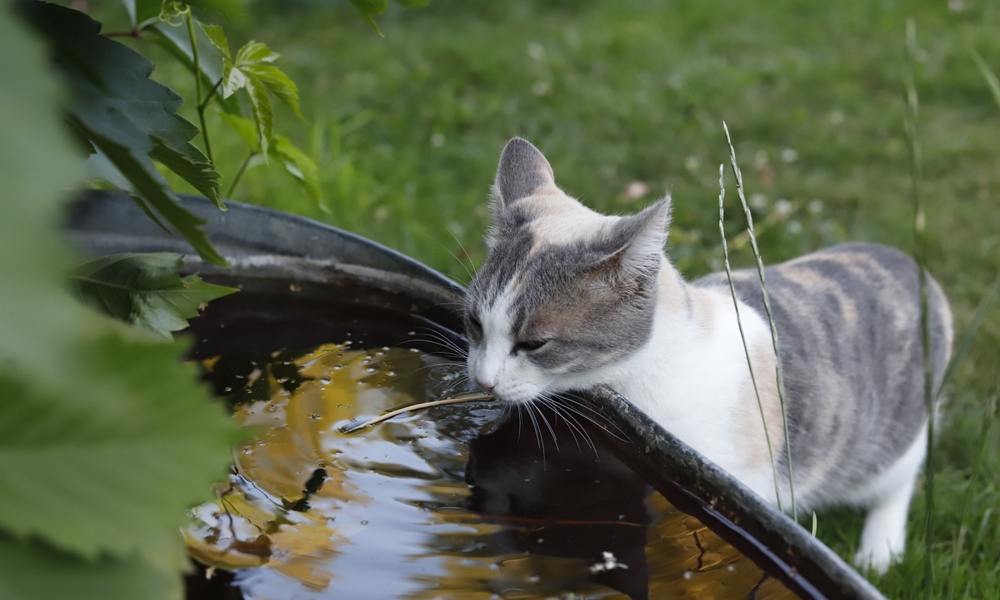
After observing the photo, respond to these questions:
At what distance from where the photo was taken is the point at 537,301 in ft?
6.62

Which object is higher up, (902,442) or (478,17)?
(478,17)

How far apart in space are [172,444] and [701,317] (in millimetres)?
1757

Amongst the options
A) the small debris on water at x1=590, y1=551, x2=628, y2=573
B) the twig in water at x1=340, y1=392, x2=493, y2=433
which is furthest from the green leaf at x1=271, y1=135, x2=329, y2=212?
the small debris on water at x1=590, y1=551, x2=628, y2=573

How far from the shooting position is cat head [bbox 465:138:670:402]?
6.47 feet

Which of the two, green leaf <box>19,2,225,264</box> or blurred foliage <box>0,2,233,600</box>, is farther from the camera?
green leaf <box>19,2,225,264</box>

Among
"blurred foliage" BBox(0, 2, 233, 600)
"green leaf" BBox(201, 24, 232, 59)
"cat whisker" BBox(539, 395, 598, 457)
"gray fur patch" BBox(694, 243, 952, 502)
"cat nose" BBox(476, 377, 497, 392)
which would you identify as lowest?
"gray fur patch" BBox(694, 243, 952, 502)

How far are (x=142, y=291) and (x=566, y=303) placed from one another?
108cm

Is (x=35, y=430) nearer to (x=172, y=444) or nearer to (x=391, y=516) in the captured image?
(x=172, y=444)

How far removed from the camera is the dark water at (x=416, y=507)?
1.23 metres

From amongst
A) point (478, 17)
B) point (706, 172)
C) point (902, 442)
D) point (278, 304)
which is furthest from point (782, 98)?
point (278, 304)

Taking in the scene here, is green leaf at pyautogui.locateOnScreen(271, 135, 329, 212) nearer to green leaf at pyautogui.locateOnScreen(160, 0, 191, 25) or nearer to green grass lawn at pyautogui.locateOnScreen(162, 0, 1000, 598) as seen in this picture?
green leaf at pyautogui.locateOnScreen(160, 0, 191, 25)

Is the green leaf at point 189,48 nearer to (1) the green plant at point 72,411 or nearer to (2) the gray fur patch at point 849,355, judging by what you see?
(1) the green plant at point 72,411

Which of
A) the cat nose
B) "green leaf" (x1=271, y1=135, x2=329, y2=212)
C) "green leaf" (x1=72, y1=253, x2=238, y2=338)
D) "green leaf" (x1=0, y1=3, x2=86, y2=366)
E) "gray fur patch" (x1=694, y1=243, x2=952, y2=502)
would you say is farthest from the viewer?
"gray fur patch" (x1=694, y1=243, x2=952, y2=502)

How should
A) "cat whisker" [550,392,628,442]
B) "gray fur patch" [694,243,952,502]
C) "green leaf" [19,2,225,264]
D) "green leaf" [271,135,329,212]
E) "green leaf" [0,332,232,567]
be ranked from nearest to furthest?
"green leaf" [0,332,232,567] → "green leaf" [19,2,225,264] → "cat whisker" [550,392,628,442] → "green leaf" [271,135,329,212] → "gray fur patch" [694,243,952,502]
